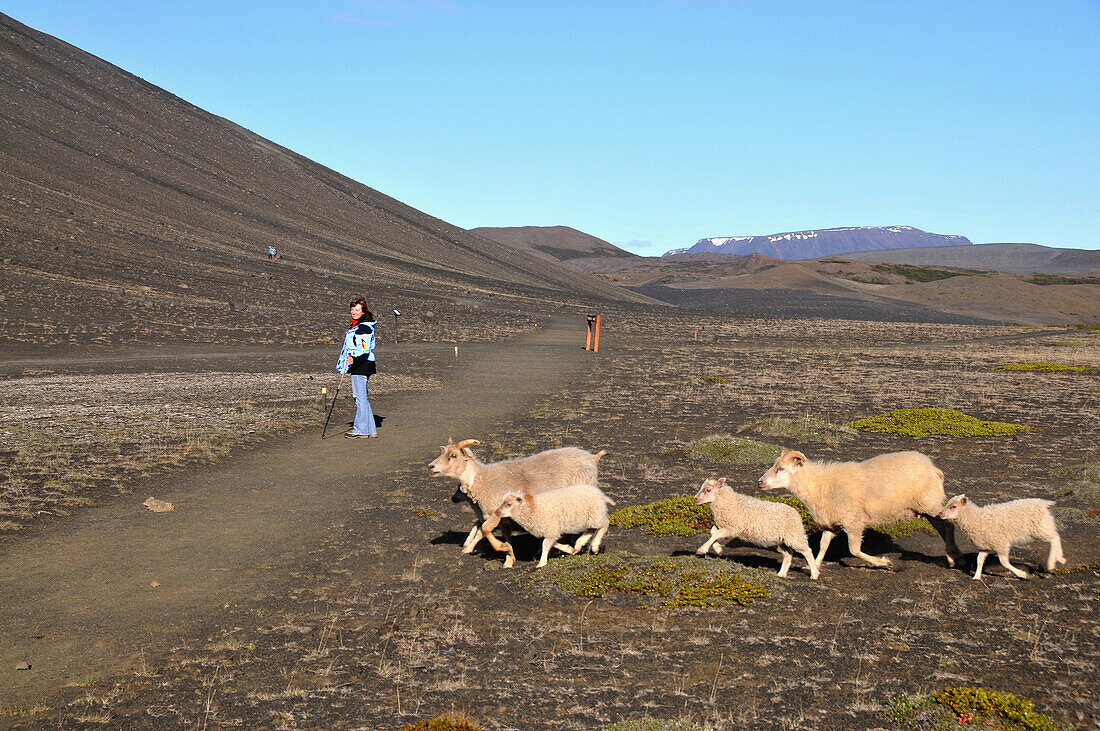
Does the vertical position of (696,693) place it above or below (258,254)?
below

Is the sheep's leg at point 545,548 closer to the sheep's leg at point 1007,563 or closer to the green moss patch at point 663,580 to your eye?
the green moss patch at point 663,580

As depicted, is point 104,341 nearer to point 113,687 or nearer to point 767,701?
point 113,687

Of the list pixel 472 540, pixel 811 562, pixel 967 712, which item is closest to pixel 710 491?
pixel 811 562

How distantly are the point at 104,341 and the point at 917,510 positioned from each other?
35990mm

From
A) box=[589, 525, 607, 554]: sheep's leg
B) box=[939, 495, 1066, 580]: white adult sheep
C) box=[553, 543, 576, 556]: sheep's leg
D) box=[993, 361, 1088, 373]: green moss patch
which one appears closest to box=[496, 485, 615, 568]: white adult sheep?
box=[589, 525, 607, 554]: sheep's leg

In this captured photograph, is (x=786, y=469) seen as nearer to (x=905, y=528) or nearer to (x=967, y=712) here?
(x=905, y=528)

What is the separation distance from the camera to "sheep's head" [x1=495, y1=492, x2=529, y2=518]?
392 inches

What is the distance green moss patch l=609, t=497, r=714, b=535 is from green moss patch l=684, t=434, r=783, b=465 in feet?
12.6

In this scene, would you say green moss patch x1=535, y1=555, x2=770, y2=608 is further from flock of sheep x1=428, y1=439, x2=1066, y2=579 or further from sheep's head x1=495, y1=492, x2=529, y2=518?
sheep's head x1=495, y1=492, x2=529, y2=518

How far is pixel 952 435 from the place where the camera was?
19203 mm

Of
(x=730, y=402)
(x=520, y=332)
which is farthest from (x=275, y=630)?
(x=520, y=332)

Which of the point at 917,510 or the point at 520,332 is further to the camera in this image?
the point at 520,332

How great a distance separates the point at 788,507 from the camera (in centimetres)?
1007

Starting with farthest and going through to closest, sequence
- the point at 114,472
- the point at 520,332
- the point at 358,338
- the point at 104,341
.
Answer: the point at 520,332, the point at 104,341, the point at 358,338, the point at 114,472
